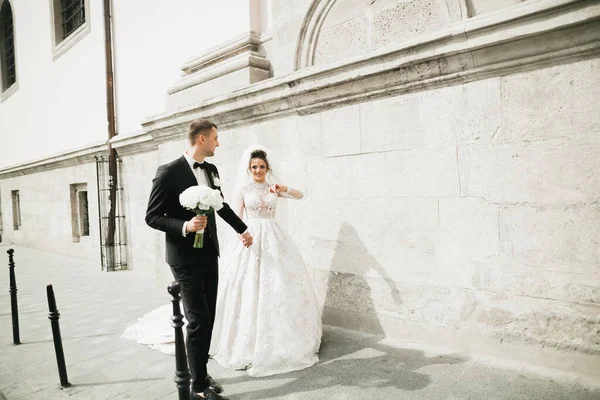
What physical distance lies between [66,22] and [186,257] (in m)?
12.8

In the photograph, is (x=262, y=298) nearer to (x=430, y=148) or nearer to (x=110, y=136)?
(x=430, y=148)

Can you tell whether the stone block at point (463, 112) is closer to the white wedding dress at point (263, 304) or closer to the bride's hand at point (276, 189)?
the bride's hand at point (276, 189)

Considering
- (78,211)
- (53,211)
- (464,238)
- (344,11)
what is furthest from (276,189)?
(53,211)

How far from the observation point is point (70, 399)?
127 inches

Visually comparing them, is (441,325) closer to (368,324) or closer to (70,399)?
(368,324)

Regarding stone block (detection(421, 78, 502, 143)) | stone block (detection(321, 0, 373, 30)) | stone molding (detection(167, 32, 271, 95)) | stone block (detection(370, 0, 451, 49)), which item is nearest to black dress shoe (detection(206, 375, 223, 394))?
stone block (detection(421, 78, 502, 143))

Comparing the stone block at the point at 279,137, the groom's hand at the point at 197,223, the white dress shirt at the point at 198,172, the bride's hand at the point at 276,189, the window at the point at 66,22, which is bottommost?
the groom's hand at the point at 197,223

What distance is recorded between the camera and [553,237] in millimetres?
3197

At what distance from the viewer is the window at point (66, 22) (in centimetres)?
1135

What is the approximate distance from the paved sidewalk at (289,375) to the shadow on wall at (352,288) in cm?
15

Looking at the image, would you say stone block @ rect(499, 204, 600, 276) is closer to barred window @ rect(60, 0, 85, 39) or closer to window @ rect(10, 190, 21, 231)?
barred window @ rect(60, 0, 85, 39)

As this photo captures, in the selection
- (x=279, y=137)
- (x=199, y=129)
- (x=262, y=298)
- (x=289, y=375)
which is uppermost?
(x=279, y=137)

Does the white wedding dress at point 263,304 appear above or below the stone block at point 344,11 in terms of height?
below

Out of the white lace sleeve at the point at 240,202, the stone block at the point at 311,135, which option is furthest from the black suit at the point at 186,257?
the stone block at the point at 311,135
